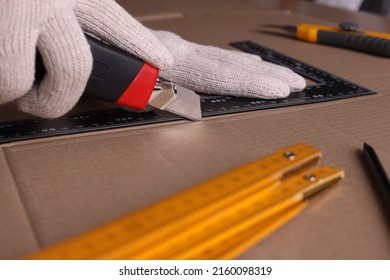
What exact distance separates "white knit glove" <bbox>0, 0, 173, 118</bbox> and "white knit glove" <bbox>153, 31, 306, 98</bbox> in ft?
0.56

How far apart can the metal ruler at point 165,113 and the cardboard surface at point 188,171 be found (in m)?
0.01

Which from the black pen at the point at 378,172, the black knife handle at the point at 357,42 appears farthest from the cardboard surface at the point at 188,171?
the black knife handle at the point at 357,42

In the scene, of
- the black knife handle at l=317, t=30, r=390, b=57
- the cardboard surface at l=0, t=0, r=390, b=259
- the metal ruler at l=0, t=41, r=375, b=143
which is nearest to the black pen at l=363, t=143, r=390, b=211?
the cardboard surface at l=0, t=0, r=390, b=259

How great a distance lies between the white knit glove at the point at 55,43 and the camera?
51cm

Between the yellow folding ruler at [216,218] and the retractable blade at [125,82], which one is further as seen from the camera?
the retractable blade at [125,82]

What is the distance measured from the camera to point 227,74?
2.52 ft

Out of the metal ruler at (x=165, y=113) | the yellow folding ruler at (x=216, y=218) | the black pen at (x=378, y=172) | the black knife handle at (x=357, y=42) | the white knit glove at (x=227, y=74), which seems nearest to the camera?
the yellow folding ruler at (x=216, y=218)

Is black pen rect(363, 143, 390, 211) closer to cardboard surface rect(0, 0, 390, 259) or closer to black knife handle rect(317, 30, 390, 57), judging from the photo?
cardboard surface rect(0, 0, 390, 259)

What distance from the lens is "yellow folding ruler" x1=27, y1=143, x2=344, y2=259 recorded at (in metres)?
0.37

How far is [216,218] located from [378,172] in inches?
8.6

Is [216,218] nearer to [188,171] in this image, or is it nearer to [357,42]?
[188,171]

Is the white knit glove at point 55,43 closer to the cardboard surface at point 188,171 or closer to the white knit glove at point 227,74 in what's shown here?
the cardboard surface at point 188,171

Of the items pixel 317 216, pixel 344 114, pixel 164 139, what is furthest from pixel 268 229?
pixel 344 114
